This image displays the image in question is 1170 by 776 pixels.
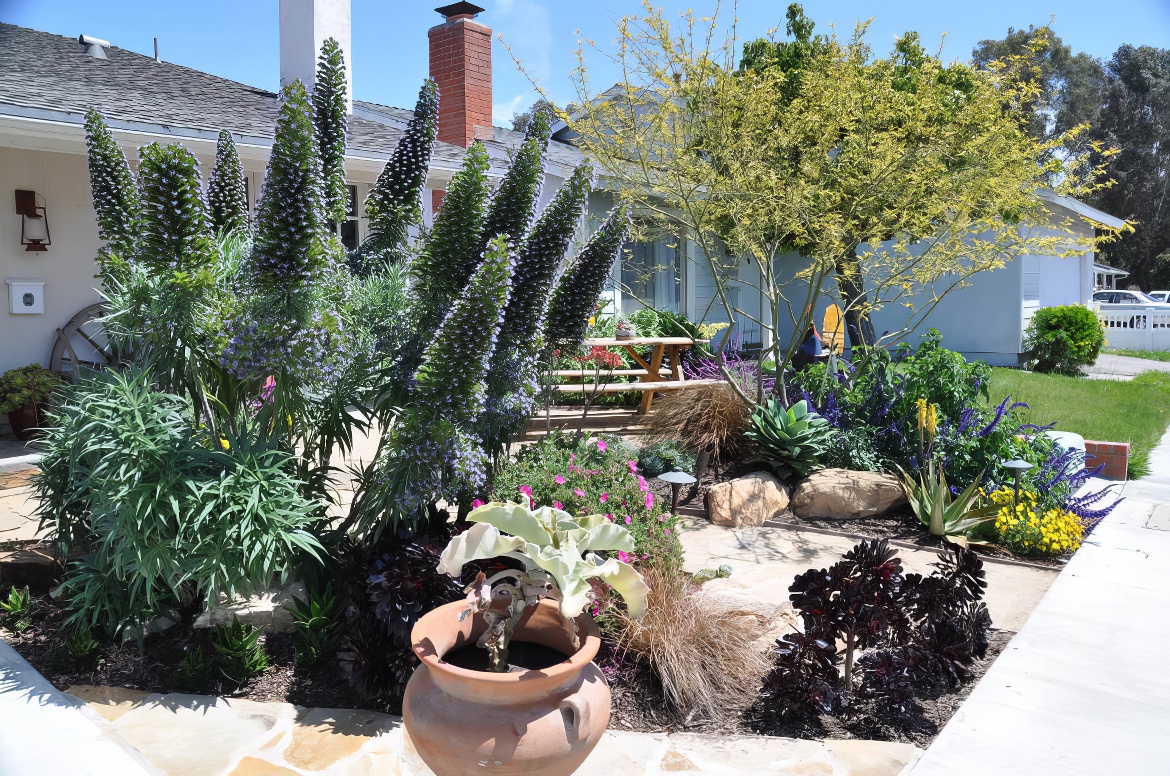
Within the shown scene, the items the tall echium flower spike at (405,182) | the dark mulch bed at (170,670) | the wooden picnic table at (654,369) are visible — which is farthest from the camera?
the wooden picnic table at (654,369)

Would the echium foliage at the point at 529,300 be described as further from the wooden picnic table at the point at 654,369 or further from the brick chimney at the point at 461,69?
the brick chimney at the point at 461,69

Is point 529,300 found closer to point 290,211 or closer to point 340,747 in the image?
point 290,211

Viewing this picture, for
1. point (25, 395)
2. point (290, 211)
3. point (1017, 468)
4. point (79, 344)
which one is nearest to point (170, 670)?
point (290, 211)

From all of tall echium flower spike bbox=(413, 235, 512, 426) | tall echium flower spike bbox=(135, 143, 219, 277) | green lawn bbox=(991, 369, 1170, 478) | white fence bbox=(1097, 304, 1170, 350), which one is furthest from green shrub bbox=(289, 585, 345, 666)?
white fence bbox=(1097, 304, 1170, 350)

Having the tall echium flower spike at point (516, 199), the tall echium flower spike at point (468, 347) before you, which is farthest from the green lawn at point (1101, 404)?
the tall echium flower spike at point (468, 347)

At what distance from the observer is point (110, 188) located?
12.8ft

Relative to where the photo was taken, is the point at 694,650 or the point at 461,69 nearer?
the point at 694,650

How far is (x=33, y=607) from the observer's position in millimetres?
4133

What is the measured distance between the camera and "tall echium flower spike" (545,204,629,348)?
4266 millimetres

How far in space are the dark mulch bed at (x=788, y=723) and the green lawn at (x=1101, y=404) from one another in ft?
19.4

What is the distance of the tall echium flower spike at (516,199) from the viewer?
390cm

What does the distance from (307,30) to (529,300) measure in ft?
26.6

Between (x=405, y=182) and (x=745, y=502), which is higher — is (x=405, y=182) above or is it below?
above

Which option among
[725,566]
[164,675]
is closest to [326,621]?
[164,675]
